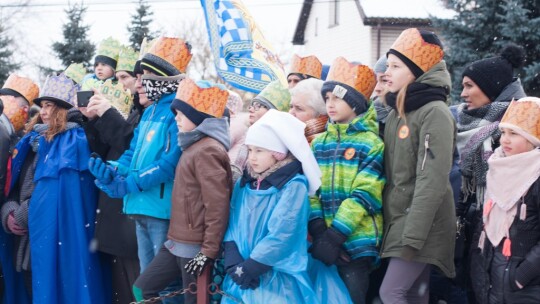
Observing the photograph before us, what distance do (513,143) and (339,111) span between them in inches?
45.5

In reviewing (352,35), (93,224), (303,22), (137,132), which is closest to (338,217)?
(137,132)

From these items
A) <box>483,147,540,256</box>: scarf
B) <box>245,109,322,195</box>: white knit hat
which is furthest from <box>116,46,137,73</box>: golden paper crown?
<box>483,147,540,256</box>: scarf

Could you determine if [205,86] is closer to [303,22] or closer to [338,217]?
[338,217]

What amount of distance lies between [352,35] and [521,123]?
2003 centimetres

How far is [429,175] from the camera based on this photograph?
12.4 ft

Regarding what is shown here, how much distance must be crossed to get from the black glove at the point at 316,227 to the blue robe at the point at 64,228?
86.4 inches

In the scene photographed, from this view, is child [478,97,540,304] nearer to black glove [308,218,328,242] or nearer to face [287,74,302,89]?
black glove [308,218,328,242]

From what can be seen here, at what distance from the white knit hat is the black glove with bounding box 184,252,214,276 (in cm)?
82

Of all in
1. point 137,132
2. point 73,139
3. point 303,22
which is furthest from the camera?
point 303,22

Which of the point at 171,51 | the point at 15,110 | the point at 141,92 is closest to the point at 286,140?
the point at 171,51

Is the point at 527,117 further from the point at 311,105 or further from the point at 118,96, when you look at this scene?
the point at 118,96

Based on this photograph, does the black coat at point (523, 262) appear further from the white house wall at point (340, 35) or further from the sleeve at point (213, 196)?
the white house wall at point (340, 35)

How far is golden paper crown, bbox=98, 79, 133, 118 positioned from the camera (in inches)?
220

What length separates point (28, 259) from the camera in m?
5.64
